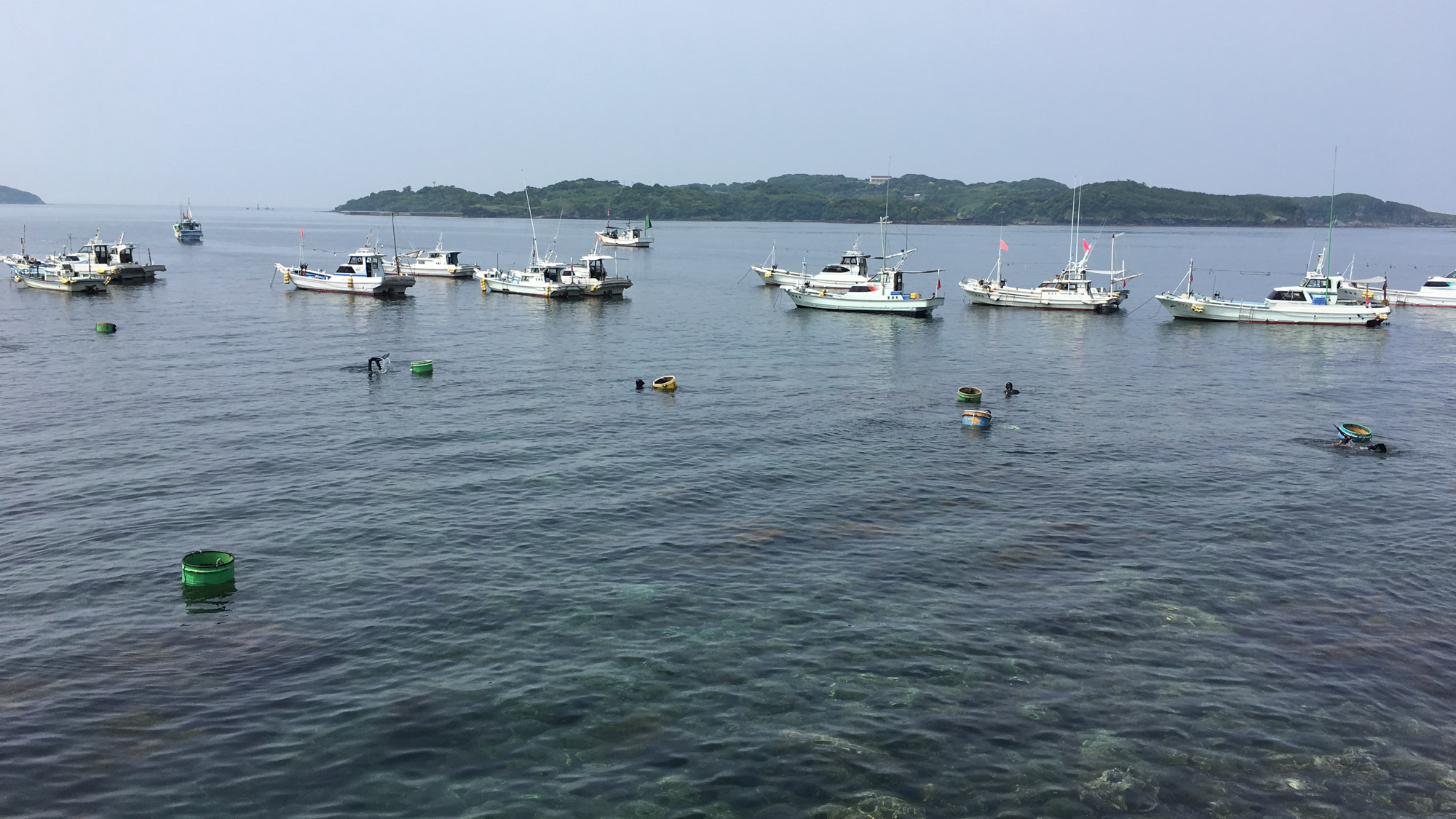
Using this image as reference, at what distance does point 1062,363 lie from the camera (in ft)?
218

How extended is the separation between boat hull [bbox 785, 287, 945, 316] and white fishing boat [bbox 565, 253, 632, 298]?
2191cm

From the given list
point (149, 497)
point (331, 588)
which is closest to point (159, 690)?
point (331, 588)

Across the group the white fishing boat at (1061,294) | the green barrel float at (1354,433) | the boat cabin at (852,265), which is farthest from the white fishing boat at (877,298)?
the green barrel float at (1354,433)

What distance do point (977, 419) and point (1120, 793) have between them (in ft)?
95.3

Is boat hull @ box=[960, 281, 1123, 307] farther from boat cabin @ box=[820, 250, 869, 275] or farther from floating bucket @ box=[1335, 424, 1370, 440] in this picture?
floating bucket @ box=[1335, 424, 1370, 440]

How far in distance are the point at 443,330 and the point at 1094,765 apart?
228ft

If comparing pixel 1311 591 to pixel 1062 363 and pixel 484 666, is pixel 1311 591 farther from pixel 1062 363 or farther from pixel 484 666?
pixel 1062 363

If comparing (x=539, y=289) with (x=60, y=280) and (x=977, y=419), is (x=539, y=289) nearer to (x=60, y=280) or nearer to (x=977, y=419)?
(x=60, y=280)

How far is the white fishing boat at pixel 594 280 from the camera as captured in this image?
103 metres

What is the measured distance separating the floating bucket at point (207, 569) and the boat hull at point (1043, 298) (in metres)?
86.6

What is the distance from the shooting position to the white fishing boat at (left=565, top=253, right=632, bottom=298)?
102875mm

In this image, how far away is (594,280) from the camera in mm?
103938

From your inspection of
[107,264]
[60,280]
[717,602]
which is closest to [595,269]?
[60,280]

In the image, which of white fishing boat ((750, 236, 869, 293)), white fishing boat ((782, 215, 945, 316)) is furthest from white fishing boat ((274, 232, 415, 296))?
white fishing boat ((782, 215, 945, 316))
